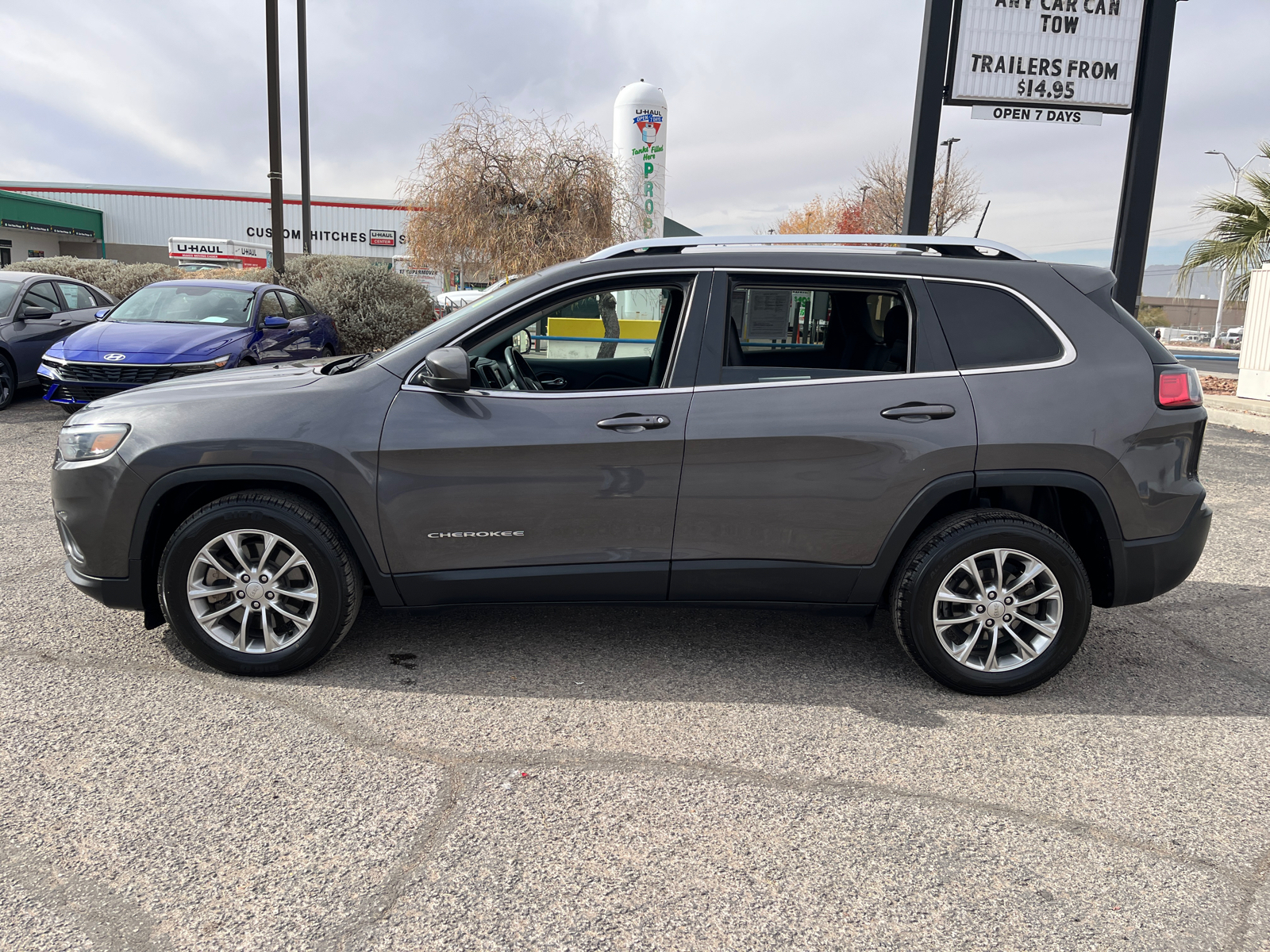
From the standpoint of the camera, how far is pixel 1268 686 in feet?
12.6

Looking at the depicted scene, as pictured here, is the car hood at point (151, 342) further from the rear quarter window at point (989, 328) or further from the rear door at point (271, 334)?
the rear quarter window at point (989, 328)

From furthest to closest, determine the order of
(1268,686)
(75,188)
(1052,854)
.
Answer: (75,188) → (1268,686) → (1052,854)

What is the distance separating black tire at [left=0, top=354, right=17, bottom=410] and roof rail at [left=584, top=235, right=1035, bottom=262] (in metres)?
9.63

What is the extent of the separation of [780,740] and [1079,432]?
5.62 feet

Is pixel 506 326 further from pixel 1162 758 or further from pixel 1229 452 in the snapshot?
pixel 1229 452

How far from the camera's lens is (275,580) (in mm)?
3551

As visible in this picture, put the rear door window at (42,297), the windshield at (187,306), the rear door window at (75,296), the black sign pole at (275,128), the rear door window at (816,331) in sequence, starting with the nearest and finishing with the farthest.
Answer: the rear door window at (816,331) < the windshield at (187,306) < the rear door window at (42,297) < the rear door window at (75,296) < the black sign pole at (275,128)

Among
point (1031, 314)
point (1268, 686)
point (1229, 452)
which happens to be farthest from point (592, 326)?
point (1229, 452)

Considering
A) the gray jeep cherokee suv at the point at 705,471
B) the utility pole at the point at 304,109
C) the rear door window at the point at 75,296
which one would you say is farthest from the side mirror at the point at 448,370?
the utility pole at the point at 304,109

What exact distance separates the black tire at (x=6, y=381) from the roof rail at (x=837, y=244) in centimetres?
963

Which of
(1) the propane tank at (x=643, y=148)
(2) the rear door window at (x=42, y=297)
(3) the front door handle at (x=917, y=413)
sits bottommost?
(3) the front door handle at (x=917, y=413)

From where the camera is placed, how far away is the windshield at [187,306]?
10.2m

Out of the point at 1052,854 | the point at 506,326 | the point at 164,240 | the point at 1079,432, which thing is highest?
the point at 164,240

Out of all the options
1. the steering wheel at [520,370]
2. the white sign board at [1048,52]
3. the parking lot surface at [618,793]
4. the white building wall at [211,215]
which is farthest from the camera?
the white building wall at [211,215]
